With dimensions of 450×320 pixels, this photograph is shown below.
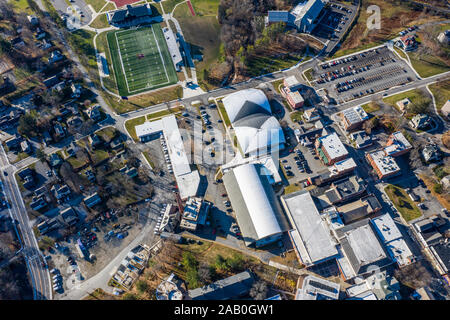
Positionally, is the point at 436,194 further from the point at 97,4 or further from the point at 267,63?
the point at 97,4

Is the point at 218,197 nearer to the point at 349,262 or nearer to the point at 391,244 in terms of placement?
the point at 349,262

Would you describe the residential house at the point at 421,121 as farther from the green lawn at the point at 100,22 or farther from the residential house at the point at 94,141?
the green lawn at the point at 100,22

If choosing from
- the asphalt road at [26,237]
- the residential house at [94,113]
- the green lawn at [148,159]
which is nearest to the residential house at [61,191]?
the asphalt road at [26,237]

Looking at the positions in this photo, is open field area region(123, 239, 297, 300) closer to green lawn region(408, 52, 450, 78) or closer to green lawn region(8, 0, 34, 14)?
green lawn region(408, 52, 450, 78)

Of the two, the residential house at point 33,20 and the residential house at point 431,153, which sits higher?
the residential house at point 33,20

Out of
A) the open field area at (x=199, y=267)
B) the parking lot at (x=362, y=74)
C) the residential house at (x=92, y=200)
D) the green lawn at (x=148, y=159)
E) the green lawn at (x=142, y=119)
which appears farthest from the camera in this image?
the parking lot at (x=362, y=74)

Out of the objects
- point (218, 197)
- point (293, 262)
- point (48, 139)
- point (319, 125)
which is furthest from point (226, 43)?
point (293, 262)

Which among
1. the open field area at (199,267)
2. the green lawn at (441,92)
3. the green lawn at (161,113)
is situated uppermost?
the green lawn at (441,92)

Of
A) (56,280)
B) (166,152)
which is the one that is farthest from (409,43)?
(56,280)
